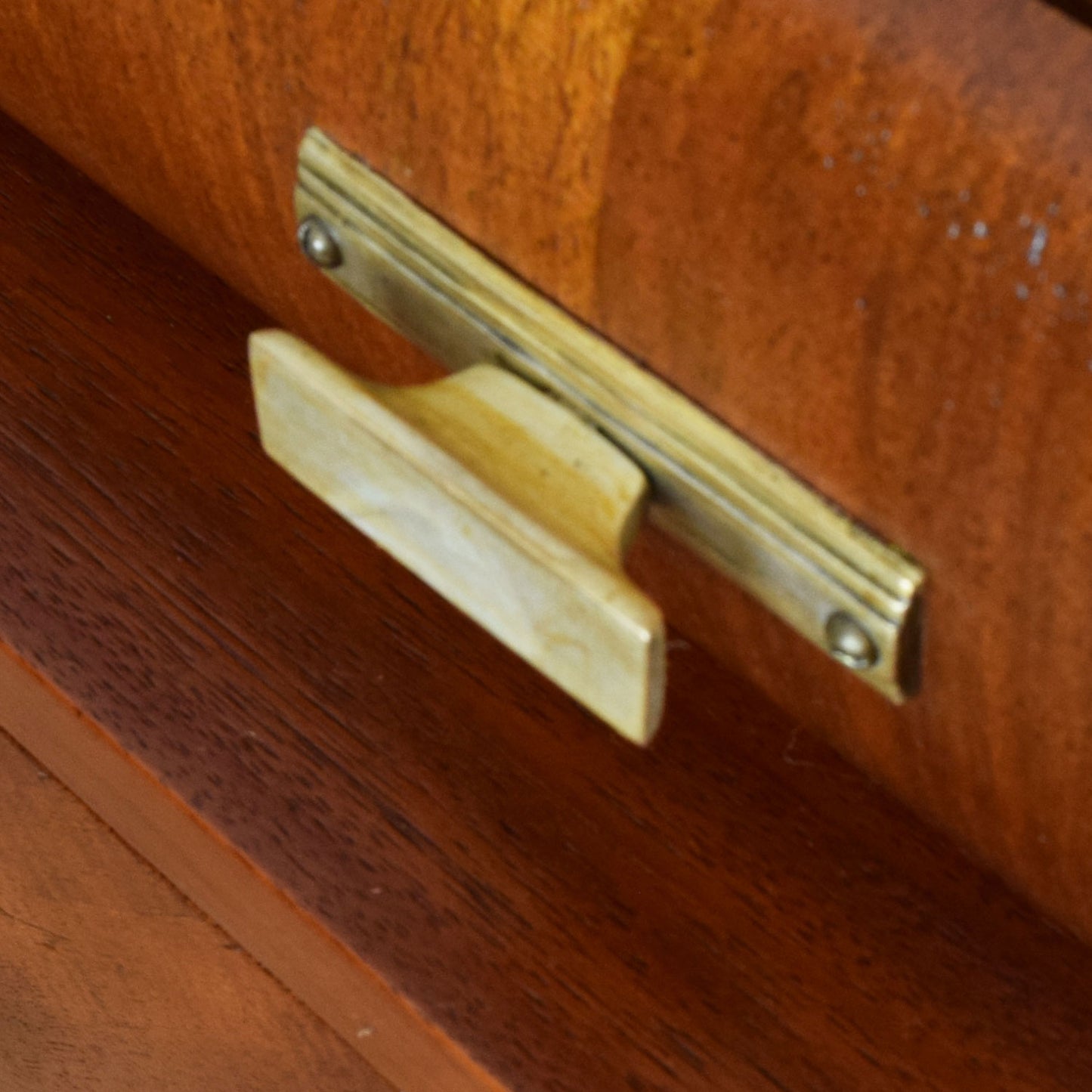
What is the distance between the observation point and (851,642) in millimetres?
361

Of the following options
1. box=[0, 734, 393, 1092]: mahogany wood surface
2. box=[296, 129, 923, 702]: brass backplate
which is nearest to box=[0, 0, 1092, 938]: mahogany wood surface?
box=[296, 129, 923, 702]: brass backplate

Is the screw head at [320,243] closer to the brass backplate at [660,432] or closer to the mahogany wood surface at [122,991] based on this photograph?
the brass backplate at [660,432]

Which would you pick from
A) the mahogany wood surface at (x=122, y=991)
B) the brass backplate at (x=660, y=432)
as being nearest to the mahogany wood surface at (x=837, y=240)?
the brass backplate at (x=660, y=432)

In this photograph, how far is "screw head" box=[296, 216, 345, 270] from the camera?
1.37ft

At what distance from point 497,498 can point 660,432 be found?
A: 39 millimetres

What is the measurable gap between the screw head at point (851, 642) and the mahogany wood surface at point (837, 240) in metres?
0.01

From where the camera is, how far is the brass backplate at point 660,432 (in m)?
0.35

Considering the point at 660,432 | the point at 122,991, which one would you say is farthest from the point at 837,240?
the point at 122,991

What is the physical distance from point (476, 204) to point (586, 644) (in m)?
0.10

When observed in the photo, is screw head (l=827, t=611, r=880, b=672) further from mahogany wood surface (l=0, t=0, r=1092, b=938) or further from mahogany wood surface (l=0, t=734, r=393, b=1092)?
mahogany wood surface (l=0, t=734, r=393, b=1092)

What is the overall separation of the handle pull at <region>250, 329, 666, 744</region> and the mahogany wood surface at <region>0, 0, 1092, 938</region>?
0.10ft

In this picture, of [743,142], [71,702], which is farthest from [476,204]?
[71,702]

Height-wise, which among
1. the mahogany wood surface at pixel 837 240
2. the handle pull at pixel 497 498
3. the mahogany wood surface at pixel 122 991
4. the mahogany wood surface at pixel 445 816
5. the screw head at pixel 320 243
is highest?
the mahogany wood surface at pixel 837 240

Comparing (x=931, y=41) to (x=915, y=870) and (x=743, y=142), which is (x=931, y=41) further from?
(x=915, y=870)
